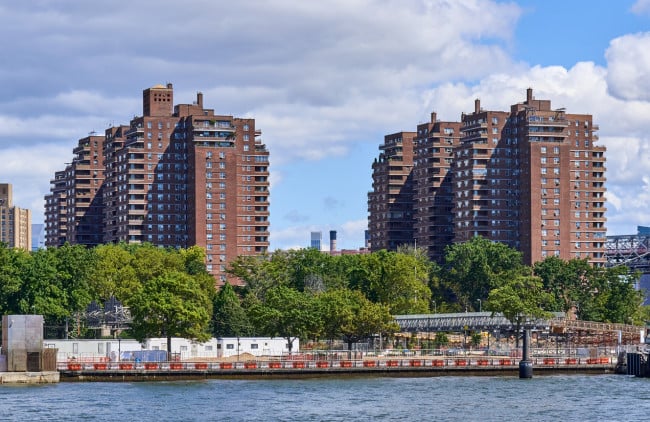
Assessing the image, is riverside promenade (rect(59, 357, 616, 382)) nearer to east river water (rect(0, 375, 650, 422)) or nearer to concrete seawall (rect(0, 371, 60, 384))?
east river water (rect(0, 375, 650, 422))

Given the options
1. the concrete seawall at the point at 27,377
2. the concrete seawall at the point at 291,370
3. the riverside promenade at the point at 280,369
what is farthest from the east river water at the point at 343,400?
the riverside promenade at the point at 280,369

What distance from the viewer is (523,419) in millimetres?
141875

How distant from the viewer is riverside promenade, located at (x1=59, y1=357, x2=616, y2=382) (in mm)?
186000

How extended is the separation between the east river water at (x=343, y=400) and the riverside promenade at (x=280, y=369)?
A: 3.27 m

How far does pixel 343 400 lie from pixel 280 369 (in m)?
32.8

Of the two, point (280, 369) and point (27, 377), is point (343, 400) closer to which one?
point (280, 369)

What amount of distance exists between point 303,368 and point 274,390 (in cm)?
2002

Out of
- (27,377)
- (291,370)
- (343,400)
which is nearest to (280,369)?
(291,370)

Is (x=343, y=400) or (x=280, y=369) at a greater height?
(x=280, y=369)

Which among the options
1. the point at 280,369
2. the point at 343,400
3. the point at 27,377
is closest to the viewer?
the point at 343,400

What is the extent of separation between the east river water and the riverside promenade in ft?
10.7

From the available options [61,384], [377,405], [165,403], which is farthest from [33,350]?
[377,405]

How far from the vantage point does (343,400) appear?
16075 cm

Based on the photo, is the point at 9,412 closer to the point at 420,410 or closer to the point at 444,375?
the point at 420,410
